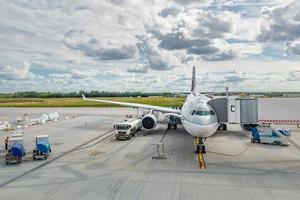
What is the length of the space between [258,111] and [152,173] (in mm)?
10268

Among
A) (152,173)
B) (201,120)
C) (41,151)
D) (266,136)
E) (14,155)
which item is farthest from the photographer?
(266,136)

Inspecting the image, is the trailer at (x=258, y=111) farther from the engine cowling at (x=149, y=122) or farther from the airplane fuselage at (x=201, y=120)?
the engine cowling at (x=149, y=122)

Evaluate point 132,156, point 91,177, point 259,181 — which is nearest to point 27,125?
point 132,156

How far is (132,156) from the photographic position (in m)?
21.6

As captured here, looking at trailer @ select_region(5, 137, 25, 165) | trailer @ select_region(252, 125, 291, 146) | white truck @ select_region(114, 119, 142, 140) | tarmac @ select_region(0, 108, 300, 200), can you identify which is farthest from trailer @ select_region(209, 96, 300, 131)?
trailer @ select_region(5, 137, 25, 165)

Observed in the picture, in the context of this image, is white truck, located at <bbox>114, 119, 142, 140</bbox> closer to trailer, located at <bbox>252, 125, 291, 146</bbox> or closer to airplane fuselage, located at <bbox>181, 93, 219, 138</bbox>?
airplane fuselage, located at <bbox>181, 93, 219, 138</bbox>

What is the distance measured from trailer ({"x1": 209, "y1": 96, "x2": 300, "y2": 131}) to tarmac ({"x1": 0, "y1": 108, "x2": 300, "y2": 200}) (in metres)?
2.50

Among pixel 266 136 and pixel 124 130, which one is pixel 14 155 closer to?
pixel 124 130

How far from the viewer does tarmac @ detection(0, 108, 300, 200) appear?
13875mm

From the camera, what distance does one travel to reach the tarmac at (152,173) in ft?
45.5

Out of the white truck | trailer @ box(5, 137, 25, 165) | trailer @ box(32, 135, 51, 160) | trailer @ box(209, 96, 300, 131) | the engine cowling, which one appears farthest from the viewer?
the engine cowling

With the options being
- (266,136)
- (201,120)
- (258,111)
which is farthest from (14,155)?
(266,136)

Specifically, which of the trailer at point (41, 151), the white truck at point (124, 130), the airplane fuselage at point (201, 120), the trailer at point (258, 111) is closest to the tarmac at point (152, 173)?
the trailer at point (41, 151)

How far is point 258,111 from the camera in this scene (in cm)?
2259
